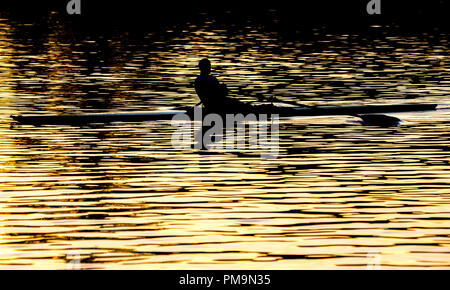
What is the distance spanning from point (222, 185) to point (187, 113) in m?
6.87

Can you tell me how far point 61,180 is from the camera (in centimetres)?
1909

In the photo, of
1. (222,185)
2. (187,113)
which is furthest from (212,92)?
(222,185)

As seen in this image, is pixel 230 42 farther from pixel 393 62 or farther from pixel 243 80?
pixel 243 80

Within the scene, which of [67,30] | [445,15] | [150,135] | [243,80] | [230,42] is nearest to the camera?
[150,135]

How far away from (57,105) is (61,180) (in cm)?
1113

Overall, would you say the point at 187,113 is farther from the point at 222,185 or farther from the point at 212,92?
the point at 222,185

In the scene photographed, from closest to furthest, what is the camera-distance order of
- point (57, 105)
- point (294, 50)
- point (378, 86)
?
point (57, 105), point (378, 86), point (294, 50)

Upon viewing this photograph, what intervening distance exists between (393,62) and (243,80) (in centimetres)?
885

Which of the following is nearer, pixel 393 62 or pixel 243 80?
pixel 243 80

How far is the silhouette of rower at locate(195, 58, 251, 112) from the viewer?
2450cm

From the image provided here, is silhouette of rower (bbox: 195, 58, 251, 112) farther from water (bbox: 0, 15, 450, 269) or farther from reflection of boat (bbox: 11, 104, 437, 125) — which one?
water (bbox: 0, 15, 450, 269)

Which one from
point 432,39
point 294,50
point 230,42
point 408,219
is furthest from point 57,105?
point 432,39

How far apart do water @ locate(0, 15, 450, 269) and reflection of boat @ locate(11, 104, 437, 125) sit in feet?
1.09

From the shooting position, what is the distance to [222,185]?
61.0 feet
